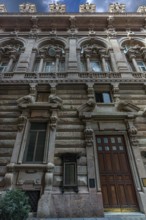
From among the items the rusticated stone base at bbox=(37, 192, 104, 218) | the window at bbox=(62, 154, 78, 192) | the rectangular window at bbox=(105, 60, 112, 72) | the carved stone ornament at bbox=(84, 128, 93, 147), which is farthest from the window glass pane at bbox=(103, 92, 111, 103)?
the rusticated stone base at bbox=(37, 192, 104, 218)

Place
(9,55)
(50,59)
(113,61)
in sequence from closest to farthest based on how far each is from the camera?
(113,61) → (9,55) → (50,59)

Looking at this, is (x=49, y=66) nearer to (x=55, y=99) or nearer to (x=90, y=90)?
(x=55, y=99)

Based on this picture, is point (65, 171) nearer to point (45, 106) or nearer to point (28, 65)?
point (45, 106)

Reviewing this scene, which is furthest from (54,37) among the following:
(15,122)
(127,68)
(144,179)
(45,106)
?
(144,179)

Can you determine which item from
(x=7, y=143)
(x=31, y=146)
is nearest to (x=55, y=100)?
(x=31, y=146)

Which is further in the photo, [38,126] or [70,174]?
[38,126]

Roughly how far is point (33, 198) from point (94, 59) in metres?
13.1

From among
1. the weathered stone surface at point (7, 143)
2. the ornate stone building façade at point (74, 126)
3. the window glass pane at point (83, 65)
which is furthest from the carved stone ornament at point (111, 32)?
the weathered stone surface at point (7, 143)

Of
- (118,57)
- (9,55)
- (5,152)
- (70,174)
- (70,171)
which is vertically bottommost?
(70,174)

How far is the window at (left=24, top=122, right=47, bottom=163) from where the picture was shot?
29.5ft

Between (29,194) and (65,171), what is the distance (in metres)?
2.11

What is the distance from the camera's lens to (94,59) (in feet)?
51.4

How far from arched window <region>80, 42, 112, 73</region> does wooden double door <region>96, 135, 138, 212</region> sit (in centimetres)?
722

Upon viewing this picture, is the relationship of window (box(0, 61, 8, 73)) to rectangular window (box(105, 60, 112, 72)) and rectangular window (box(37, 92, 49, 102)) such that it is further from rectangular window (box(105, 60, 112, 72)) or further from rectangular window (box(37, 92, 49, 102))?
rectangular window (box(105, 60, 112, 72))
